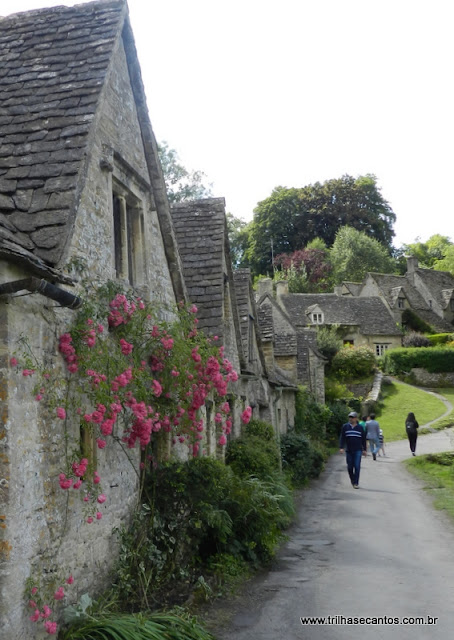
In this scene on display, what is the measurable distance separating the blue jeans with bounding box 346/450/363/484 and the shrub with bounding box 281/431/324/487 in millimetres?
1893

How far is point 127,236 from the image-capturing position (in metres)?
10.2

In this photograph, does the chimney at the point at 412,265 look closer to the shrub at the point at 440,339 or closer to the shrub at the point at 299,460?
the shrub at the point at 440,339

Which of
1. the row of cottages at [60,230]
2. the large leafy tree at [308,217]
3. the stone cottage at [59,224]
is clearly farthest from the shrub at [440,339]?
the stone cottage at [59,224]

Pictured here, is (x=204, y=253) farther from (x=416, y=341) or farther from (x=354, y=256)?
(x=354, y=256)

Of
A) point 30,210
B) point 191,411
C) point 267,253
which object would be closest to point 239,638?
point 191,411

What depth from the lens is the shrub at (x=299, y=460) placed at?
67.6 ft

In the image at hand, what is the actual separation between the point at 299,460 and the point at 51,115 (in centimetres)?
1573

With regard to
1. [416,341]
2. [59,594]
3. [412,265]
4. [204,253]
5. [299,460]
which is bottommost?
[299,460]

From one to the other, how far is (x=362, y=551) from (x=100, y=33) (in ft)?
30.8

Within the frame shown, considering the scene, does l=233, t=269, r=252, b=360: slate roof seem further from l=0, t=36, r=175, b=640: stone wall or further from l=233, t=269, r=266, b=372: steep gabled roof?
l=0, t=36, r=175, b=640: stone wall

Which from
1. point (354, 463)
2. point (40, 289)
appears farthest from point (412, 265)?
point (40, 289)

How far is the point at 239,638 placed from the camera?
7.29 m

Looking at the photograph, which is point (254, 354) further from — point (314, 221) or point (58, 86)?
point (314, 221)

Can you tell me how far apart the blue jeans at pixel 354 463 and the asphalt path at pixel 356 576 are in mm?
1444
